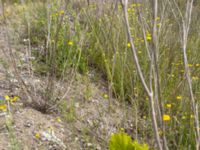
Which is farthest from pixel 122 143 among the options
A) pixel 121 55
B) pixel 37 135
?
pixel 121 55

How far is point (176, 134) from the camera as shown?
6.51 feet

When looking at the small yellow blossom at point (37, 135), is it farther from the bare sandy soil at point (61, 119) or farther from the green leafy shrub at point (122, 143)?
the green leafy shrub at point (122, 143)

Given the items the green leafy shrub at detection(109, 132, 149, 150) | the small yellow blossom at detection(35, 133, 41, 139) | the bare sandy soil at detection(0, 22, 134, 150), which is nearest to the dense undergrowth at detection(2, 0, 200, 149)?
the bare sandy soil at detection(0, 22, 134, 150)

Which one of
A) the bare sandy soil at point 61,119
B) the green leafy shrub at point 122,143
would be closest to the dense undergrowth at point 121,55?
the bare sandy soil at point 61,119

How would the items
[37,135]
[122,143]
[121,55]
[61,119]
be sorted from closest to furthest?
[122,143]
[37,135]
[61,119]
[121,55]

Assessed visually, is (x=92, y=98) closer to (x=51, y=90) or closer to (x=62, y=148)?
(x=51, y=90)

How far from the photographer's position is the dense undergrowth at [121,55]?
2031mm

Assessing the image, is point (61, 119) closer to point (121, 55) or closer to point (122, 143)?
point (121, 55)

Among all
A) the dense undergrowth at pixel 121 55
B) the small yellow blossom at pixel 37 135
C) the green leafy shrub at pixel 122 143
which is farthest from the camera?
the dense undergrowth at pixel 121 55

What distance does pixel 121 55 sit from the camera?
2.45 metres

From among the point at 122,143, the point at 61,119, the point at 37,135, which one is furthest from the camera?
the point at 61,119

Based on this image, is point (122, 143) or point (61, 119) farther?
point (61, 119)

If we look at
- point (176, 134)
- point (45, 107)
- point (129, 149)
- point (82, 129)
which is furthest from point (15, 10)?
point (129, 149)

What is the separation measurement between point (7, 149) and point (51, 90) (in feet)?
1.91
